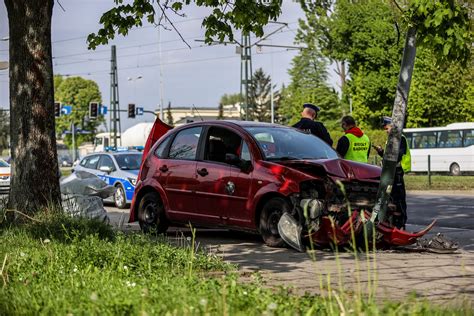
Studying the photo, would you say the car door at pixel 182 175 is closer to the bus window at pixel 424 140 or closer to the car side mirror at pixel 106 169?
the car side mirror at pixel 106 169

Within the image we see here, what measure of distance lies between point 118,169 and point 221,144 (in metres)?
10.8

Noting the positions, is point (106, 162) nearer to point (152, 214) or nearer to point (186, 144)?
point (152, 214)

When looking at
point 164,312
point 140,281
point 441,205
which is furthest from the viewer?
point 441,205

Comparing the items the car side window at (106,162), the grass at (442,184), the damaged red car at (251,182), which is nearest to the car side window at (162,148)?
the damaged red car at (251,182)

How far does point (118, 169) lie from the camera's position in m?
23.3

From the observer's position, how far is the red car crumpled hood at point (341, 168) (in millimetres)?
11297

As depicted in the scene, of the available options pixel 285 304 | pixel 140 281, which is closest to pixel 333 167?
pixel 140 281

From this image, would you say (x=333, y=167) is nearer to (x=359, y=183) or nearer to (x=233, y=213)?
(x=359, y=183)

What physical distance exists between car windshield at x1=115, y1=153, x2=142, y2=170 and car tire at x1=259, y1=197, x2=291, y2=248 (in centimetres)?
1207

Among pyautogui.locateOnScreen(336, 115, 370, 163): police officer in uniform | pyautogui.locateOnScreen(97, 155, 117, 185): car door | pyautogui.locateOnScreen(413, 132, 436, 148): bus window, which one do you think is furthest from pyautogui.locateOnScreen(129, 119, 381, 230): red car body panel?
pyautogui.locateOnScreen(413, 132, 436, 148): bus window

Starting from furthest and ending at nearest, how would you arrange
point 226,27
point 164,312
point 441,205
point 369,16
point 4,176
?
point 369,16 → point 4,176 → point 441,205 → point 226,27 → point 164,312

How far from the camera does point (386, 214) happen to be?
37.8 feet

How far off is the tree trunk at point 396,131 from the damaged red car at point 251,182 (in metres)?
0.38

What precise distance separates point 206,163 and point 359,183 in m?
2.27
